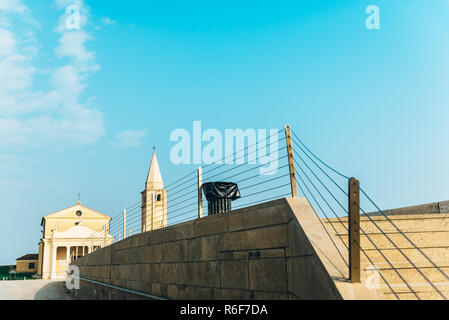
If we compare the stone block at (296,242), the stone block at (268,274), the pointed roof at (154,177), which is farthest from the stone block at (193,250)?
the pointed roof at (154,177)

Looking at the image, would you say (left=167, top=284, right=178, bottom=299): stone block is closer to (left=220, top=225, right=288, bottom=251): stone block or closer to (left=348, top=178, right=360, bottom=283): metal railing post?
(left=220, top=225, right=288, bottom=251): stone block

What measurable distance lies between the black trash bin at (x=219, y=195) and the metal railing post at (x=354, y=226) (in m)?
4.63

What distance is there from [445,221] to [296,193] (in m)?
2.32

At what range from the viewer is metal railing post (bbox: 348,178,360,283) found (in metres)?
3.72

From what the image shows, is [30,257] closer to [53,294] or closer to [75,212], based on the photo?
[75,212]

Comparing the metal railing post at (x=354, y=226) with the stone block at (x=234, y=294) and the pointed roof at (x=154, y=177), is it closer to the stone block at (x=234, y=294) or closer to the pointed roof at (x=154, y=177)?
the stone block at (x=234, y=294)

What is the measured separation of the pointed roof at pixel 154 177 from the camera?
2062 inches

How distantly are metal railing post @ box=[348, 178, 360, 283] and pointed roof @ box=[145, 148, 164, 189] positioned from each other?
162 feet

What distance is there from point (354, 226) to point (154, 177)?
165 ft

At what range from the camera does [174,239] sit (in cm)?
786

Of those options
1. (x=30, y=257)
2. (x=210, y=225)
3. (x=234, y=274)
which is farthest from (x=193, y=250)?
(x=30, y=257)

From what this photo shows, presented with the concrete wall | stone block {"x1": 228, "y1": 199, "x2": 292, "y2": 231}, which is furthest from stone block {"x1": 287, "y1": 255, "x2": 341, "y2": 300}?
stone block {"x1": 228, "y1": 199, "x2": 292, "y2": 231}

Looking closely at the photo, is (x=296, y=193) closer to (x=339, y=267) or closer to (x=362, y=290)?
(x=339, y=267)

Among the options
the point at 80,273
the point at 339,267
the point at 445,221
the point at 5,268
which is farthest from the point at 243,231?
the point at 5,268
